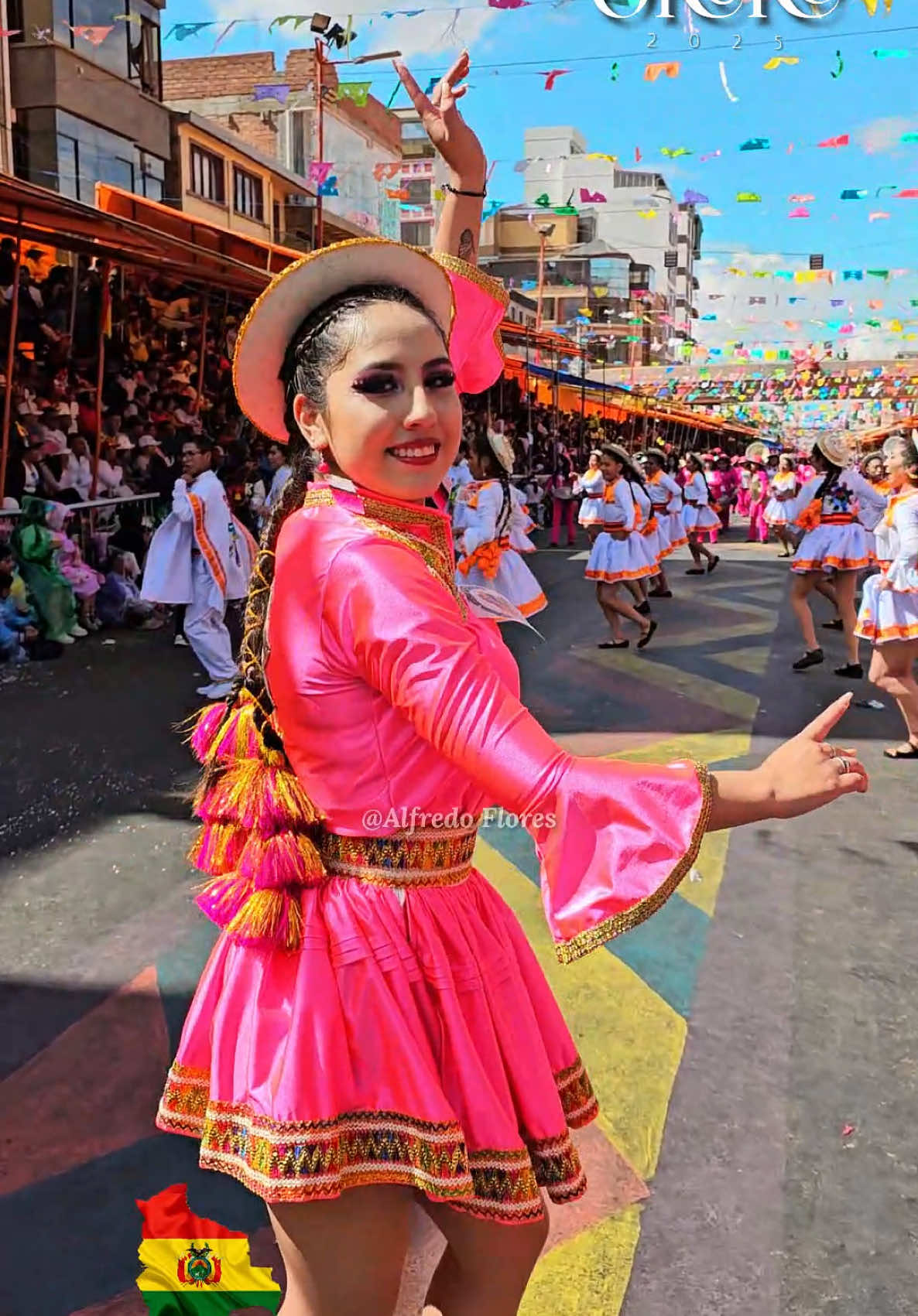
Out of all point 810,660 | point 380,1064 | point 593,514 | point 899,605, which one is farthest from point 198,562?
point 380,1064

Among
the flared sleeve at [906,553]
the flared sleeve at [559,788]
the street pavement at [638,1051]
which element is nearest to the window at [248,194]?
the street pavement at [638,1051]

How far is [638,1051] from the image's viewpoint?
3.37m

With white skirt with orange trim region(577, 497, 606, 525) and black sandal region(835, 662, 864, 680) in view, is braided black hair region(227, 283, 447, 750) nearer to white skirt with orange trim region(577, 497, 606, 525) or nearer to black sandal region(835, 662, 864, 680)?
black sandal region(835, 662, 864, 680)

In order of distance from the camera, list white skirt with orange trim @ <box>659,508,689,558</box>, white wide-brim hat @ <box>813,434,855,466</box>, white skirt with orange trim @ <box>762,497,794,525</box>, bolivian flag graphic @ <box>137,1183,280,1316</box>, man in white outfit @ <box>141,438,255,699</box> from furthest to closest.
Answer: white skirt with orange trim @ <box>762,497,794,525</box>, white skirt with orange trim @ <box>659,508,689,558</box>, white wide-brim hat @ <box>813,434,855,466</box>, man in white outfit @ <box>141,438,255,699</box>, bolivian flag graphic @ <box>137,1183,280,1316</box>

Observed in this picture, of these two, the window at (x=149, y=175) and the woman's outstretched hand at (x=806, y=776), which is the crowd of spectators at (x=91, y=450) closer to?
the woman's outstretched hand at (x=806, y=776)

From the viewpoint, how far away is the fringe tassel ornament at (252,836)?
5.14 feet

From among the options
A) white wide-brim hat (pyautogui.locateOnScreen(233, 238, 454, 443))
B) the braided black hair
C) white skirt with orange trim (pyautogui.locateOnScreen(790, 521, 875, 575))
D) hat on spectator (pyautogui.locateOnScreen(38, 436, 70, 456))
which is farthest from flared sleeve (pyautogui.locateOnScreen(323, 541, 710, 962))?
hat on spectator (pyautogui.locateOnScreen(38, 436, 70, 456))

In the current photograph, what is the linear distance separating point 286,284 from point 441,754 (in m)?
0.74

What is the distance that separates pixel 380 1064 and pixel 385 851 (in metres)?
0.28

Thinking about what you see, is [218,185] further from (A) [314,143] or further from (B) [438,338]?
(B) [438,338]

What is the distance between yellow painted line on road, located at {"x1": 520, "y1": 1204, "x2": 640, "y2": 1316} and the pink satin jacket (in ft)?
4.52

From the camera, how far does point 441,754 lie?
145 centimetres

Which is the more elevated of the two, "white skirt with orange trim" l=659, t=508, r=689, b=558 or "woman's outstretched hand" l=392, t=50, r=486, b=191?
"woman's outstretched hand" l=392, t=50, r=486, b=191

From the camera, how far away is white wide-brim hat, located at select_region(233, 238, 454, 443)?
5.41 feet
